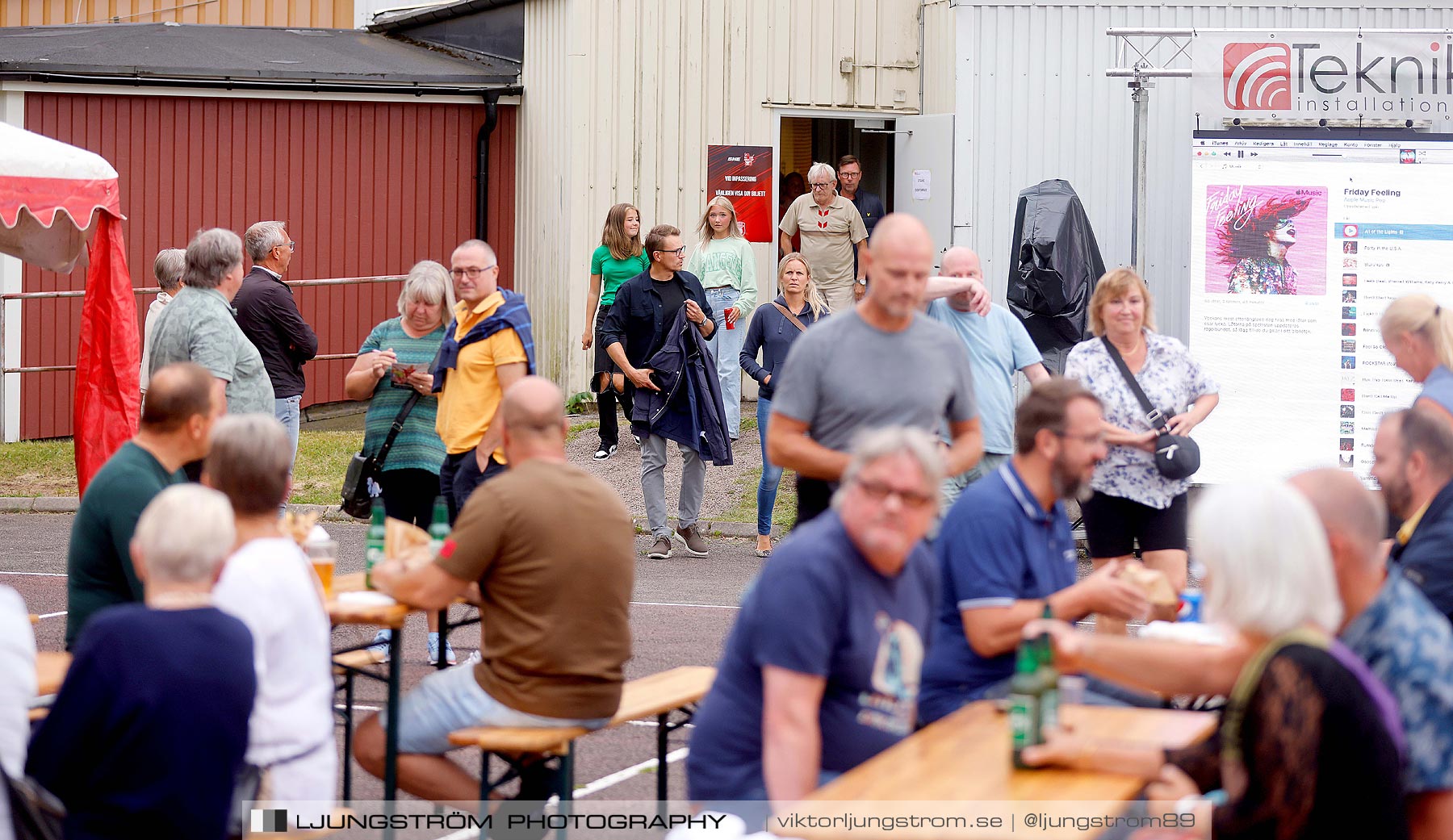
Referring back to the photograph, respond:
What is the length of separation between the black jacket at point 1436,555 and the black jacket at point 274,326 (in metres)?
6.66

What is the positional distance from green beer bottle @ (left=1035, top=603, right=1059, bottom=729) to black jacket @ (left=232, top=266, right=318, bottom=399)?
21.9ft

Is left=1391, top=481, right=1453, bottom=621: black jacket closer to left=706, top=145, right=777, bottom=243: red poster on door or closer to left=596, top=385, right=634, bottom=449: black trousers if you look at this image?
left=596, top=385, right=634, bottom=449: black trousers

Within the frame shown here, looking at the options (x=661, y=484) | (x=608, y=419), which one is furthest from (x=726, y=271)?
(x=661, y=484)

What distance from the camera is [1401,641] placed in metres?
3.77

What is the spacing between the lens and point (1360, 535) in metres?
3.80

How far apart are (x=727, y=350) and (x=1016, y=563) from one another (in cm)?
953

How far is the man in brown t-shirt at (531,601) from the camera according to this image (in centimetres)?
499

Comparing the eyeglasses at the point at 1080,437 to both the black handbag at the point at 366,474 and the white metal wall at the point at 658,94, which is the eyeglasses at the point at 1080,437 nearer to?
the black handbag at the point at 366,474

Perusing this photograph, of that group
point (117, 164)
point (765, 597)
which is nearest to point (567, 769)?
point (765, 597)

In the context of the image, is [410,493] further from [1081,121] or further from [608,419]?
[1081,121]

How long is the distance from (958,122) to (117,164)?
8.31 metres

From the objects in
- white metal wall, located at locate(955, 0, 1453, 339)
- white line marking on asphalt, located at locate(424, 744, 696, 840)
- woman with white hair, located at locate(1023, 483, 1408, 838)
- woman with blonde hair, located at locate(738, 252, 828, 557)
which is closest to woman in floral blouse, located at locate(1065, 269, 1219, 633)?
white line marking on asphalt, located at locate(424, 744, 696, 840)

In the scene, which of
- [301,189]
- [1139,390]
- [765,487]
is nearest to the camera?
[1139,390]

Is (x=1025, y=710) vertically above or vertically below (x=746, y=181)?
below
